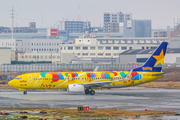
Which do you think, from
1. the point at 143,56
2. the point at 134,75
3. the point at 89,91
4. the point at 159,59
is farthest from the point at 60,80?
the point at 143,56

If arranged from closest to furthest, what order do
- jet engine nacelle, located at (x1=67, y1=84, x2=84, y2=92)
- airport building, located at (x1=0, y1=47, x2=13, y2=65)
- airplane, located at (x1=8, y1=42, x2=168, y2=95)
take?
jet engine nacelle, located at (x1=67, y1=84, x2=84, y2=92)
airplane, located at (x1=8, y1=42, x2=168, y2=95)
airport building, located at (x1=0, y1=47, x2=13, y2=65)

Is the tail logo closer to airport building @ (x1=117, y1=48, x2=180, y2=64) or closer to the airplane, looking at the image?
the airplane

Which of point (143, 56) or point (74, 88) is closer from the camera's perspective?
point (74, 88)

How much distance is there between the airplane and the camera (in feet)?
201

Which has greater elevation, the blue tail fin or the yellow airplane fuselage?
the blue tail fin

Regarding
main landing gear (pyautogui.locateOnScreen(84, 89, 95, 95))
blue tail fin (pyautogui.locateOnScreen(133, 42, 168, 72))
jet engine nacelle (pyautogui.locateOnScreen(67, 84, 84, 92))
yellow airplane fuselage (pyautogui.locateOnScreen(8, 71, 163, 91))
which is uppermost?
blue tail fin (pyautogui.locateOnScreen(133, 42, 168, 72))

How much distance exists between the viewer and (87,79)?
6303 cm

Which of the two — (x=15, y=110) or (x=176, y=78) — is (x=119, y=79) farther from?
(x=176, y=78)

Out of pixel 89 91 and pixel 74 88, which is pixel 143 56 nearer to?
pixel 89 91

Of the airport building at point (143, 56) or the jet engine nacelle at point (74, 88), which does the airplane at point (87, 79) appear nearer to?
the jet engine nacelle at point (74, 88)

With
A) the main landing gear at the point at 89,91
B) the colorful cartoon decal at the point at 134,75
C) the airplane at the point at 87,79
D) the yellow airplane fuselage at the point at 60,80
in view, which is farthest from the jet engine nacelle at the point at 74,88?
the colorful cartoon decal at the point at 134,75

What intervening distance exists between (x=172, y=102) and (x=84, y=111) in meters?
14.6

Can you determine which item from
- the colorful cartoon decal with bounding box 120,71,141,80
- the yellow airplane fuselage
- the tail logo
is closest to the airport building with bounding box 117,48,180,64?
the tail logo

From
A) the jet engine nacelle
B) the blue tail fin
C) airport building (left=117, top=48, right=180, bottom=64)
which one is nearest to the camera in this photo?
the jet engine nacelle
